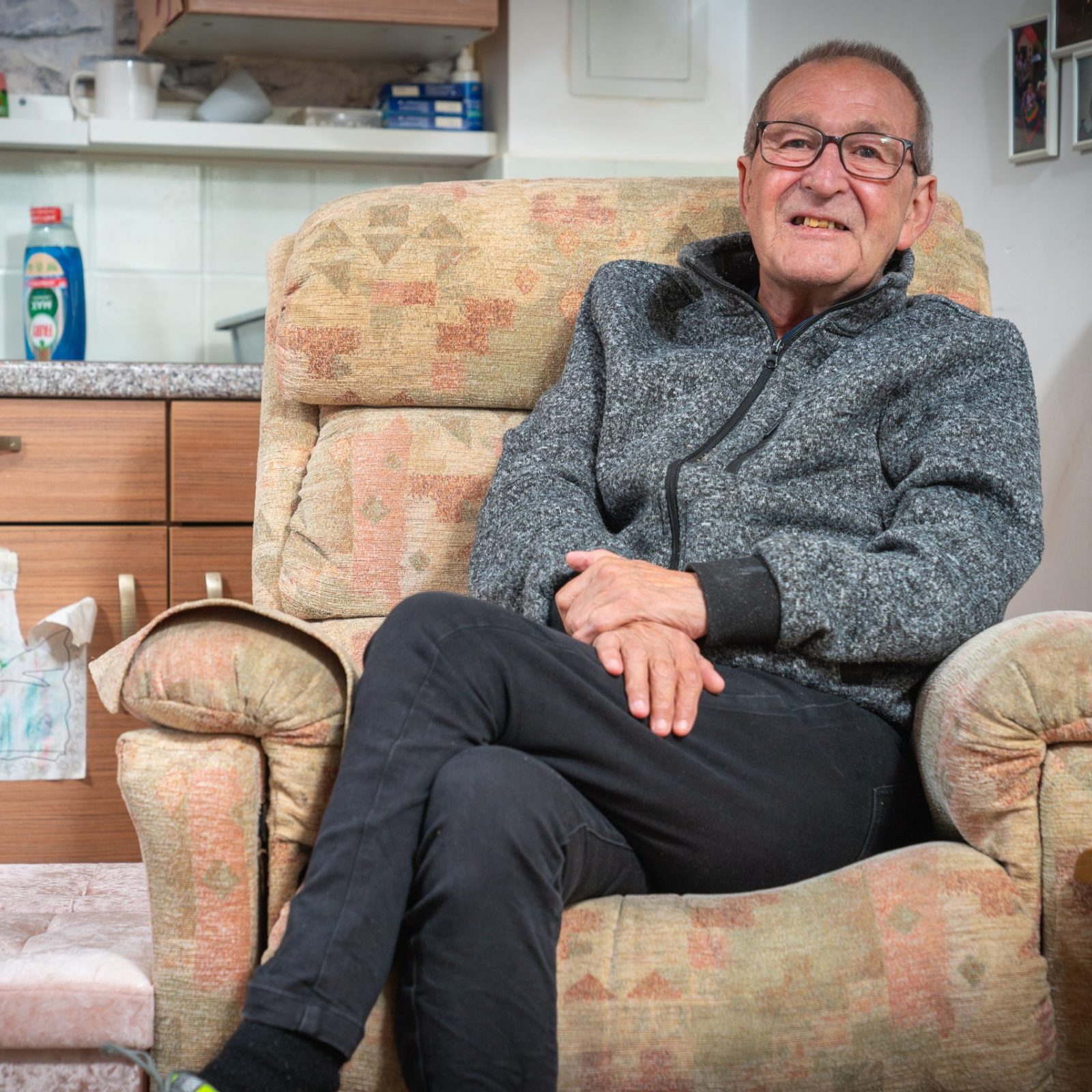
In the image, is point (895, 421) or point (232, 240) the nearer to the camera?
point (895, 421)

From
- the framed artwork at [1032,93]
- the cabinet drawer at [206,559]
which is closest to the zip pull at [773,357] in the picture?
the framed artwork at [1032,93]

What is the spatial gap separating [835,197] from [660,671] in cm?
63

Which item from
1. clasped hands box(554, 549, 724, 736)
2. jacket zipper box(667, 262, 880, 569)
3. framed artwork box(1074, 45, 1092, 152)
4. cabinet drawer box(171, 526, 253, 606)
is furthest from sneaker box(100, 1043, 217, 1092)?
framed artwork box(1074, 45, 1092, 152)

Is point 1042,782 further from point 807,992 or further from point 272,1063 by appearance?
point 272,1063

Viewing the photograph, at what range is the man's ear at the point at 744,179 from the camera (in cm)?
158

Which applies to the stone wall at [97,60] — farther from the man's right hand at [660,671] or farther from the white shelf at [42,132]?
the man's right hand at [660,671]

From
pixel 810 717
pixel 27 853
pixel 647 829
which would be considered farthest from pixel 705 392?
pixel 27 853

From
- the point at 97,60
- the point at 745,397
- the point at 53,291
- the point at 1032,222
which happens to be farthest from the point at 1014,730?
the point at 97,60

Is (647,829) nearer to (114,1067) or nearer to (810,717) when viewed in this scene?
(810,717)

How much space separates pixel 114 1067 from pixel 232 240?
1897 mm

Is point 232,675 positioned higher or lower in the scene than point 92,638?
higher

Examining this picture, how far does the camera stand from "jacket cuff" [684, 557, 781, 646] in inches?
47.5

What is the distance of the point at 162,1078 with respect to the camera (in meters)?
1.10

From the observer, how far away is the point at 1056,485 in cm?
206
